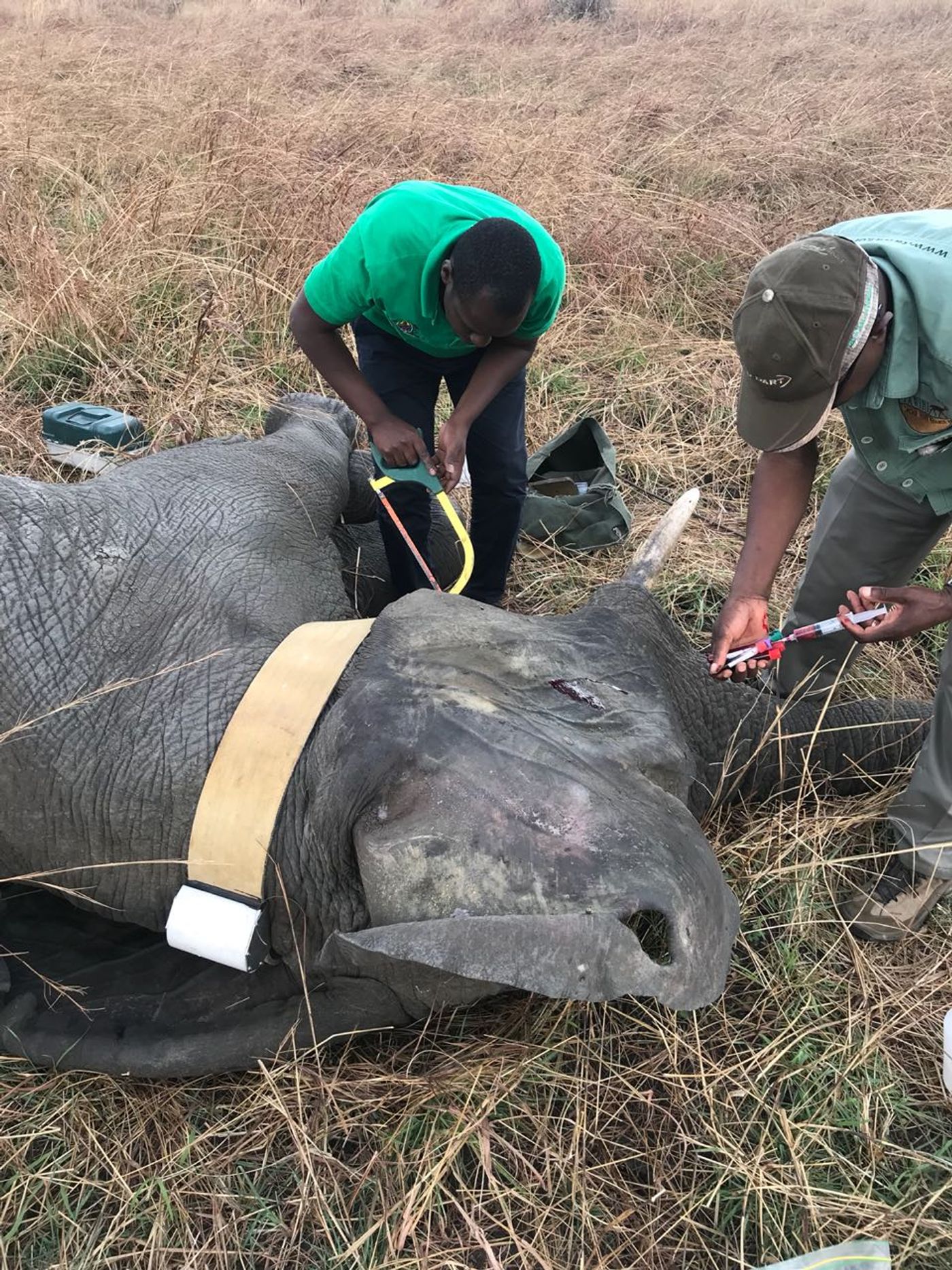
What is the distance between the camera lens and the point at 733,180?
6.68 m

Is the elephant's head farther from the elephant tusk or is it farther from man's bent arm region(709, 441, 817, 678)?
man's bent arm region(709, 441, 817, 678)

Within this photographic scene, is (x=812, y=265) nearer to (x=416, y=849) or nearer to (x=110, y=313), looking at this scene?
(x=416, y=849)

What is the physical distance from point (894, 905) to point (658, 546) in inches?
44.5

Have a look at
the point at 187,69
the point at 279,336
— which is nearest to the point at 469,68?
the point at 187,69

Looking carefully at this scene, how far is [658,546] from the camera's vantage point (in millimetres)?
2574

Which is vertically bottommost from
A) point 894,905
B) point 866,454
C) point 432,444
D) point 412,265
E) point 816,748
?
point 894,905

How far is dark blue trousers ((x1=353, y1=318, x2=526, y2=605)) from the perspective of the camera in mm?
3246

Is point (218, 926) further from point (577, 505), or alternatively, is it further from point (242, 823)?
point (577, 505)

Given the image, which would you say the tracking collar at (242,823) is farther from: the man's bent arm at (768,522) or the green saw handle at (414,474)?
the man's bent arm at (768,522)

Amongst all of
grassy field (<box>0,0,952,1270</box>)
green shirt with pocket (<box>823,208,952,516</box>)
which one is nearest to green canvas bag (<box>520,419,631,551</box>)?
grassy field (<box>0,0,952,1270</box>)

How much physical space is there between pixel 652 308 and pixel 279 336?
2073mm

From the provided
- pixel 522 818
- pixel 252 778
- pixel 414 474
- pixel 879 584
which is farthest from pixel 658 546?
pixel 252 778

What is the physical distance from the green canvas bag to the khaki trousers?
85 centimetres

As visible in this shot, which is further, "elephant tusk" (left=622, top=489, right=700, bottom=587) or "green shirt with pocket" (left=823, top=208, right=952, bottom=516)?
"elephant tusk" (left=622, top=489, right=700, bottom=587)
